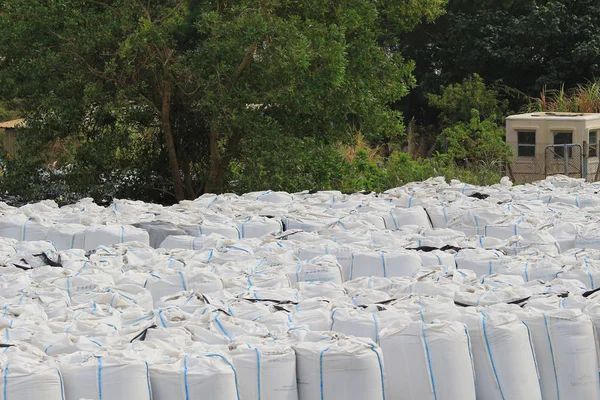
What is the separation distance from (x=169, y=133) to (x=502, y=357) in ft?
30.8

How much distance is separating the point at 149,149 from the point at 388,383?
33.9ft

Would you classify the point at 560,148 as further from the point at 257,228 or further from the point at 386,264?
the point at 386,264

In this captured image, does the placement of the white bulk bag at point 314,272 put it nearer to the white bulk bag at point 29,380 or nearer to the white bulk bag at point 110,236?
the white bulk bag at point 110,236

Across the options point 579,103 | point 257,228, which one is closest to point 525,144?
point 579,103

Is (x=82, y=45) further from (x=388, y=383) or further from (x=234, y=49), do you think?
(x=388, y=383)

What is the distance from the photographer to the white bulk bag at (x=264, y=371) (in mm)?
4527

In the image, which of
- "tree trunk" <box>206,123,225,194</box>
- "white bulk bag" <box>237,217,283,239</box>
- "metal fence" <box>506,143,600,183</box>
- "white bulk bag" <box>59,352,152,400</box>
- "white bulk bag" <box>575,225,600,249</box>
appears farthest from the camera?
"metal fence" <box>506,143,600,183</box>

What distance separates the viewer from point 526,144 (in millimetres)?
18062

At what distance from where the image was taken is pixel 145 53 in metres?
12.6

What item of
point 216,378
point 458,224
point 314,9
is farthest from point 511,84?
point 216,378

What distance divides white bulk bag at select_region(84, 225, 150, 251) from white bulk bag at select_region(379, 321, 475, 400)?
3725mm

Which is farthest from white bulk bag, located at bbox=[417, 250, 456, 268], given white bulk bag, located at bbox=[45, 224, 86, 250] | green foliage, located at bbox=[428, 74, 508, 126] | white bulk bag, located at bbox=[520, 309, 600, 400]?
green foliage, located at bbox=[428, 74, 508, 126]

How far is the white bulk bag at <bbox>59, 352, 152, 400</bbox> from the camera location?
4.24m

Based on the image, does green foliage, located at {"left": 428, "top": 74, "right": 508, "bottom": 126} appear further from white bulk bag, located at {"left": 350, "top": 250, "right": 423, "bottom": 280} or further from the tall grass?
white bulk bag, located at {"left": 350, "top": 250, "right": 423, "bottom": 280}
